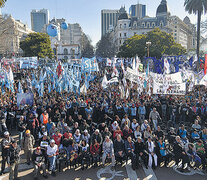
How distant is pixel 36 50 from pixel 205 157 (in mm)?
51235

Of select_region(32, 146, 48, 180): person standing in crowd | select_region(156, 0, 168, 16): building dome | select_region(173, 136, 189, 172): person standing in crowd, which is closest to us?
select_region(32, 146, 48, 180): person standing in crowd

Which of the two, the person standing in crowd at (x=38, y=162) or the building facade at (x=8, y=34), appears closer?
the person standing in crowd at (x=38, y=162)

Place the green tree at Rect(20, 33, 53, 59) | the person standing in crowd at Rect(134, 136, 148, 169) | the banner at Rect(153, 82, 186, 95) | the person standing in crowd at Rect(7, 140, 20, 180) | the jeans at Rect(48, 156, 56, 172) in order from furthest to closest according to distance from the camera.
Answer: the green tree at Rect(20, 33, 53, 59), the banner at Rect(153, 82, 186, 95), the person standing in crowd at Rect(134, 136, 148, 169), the jeans at Rect(48, 156, 56, 172), the person standing in crowd at Rect(7, 140, 20, 180)

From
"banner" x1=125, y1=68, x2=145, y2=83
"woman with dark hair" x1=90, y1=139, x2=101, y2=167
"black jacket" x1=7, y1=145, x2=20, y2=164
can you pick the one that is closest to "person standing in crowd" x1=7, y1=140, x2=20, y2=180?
"black jacket" x1=7, y1=145, x2=20, y2=164

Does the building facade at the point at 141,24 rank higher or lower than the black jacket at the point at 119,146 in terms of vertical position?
higher

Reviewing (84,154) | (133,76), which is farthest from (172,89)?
(84,154)

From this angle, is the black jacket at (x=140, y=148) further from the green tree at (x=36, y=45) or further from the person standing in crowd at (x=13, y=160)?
the green tree at (x=36, y=45)

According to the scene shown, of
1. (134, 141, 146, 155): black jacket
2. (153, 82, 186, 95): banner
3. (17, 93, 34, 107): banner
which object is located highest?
(153, 82, 186, 95): banner

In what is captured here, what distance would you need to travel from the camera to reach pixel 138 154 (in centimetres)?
779

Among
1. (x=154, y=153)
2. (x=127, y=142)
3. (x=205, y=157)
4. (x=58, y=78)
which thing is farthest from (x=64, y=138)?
(x=58, y=78)

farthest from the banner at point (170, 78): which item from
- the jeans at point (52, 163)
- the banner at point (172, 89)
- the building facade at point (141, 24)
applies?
the building facade at point (141, 24)

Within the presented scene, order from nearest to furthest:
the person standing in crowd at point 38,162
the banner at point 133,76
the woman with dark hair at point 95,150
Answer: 1. the person standing in crowd at point 38,162
2. the woman with dark hair at point 95,150
3. the banner at point 133,76

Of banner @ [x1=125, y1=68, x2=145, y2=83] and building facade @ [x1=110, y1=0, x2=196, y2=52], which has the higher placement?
building facade @ [x1=110, y1=0, x2=196, y2=52]

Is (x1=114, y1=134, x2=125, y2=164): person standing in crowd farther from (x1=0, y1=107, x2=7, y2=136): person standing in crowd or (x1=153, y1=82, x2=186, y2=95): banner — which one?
(x1=0, y1=107, x2=7, y2=136): person standing in crowd
